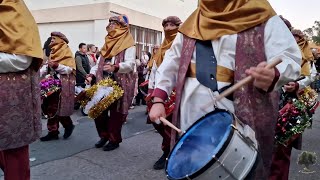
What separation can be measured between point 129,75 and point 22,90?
293 centimetres

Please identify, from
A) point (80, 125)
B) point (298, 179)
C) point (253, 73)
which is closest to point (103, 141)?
point (80, 125)

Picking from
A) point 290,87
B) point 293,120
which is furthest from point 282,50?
point 293,120

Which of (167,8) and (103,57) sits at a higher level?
(167,8)

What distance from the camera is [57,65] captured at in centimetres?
634

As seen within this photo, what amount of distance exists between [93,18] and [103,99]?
8953 millimetres

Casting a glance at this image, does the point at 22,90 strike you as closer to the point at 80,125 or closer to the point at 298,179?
the point at 298,179

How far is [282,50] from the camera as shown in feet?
7.13

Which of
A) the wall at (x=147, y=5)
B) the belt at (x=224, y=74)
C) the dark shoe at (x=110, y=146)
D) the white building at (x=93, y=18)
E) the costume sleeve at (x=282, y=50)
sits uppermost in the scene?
the wall at (x=147, y=5)

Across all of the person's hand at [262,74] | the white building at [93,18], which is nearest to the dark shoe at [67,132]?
the person's hand at [262,74]

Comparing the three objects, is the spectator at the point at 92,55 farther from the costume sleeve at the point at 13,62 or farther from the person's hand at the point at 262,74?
the person's hand at the point at 262,74

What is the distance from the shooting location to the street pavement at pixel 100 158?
456cm

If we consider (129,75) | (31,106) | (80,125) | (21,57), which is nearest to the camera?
(21,57)

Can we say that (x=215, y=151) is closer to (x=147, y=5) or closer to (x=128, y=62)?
(x=128, y=62)

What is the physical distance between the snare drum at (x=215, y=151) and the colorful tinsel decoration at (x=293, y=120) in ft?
5.81
